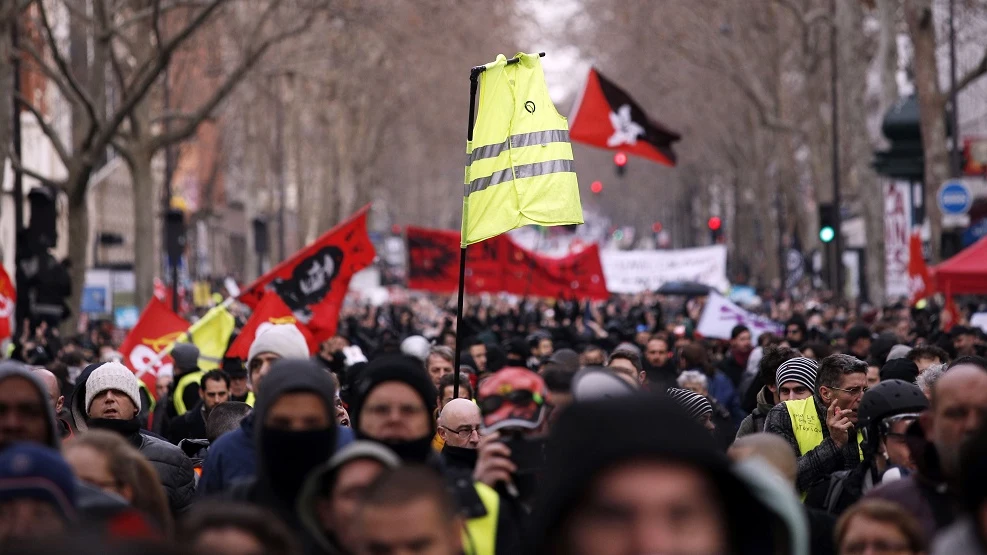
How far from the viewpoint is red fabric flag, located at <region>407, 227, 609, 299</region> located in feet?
74.7

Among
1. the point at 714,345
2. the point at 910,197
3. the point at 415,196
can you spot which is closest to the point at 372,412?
the point at 714,345

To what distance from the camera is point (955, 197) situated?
22.5 meters

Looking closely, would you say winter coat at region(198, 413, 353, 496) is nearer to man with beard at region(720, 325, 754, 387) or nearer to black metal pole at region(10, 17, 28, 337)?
man with beard at region(720, 325, 754, 387)

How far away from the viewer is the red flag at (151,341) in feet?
47.0

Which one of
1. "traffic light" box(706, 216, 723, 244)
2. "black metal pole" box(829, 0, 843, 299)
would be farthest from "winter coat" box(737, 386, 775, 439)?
"traffic light" box(706, 216, 723, 244)

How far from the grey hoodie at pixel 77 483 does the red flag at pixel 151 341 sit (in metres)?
9.18

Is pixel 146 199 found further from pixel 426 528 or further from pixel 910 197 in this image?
pixel 426 528

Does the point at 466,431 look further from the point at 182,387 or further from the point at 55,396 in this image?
the point at 182,387

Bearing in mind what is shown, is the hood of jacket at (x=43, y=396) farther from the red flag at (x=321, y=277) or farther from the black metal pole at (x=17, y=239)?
the black metal pole at (x=17, y=239)

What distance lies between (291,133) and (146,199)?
23.4 m

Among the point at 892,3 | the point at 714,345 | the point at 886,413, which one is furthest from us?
the point at 892,3

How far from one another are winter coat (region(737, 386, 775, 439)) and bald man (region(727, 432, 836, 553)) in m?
2.53

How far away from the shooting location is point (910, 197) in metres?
38.1

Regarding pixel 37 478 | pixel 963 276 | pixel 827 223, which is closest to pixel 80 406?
pixel 37 478
